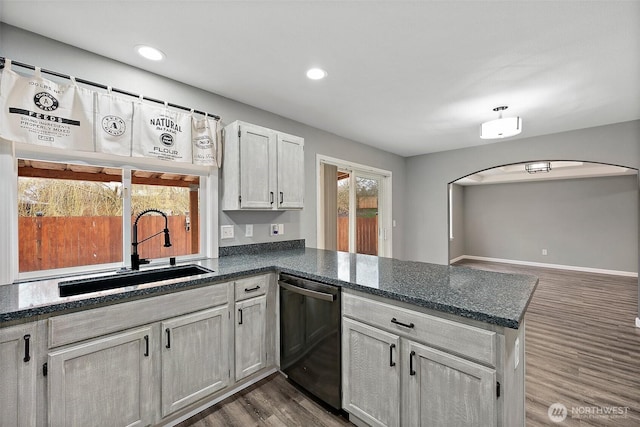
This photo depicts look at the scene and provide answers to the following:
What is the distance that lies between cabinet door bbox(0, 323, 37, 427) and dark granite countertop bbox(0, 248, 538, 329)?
0.29ft

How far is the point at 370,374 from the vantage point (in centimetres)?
154

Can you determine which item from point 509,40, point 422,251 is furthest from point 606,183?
point 509,40

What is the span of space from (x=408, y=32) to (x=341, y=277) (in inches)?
64.7

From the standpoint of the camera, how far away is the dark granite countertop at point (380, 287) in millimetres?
1181

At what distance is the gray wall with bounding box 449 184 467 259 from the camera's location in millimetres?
7648

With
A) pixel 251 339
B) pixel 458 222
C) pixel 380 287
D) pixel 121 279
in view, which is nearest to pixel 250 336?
pixel 251 339

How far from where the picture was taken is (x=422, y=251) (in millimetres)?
5125

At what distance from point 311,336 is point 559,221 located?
775cm

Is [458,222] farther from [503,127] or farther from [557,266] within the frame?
[503,127]

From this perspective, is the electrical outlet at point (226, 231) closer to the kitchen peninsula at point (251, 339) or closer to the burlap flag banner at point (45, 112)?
the kitchen peninsula at point (251, 339)

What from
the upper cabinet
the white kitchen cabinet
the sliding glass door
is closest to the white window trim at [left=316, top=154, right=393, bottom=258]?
the sliding glass door

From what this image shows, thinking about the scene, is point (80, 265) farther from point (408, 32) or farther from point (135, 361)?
point (408, 32)

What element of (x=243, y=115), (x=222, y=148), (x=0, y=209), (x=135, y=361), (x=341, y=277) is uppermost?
(x=243, y=115)

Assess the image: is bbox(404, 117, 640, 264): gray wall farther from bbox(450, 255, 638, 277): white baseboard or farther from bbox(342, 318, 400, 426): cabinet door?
bbox(342, 318, 400, 426): cabinet door
